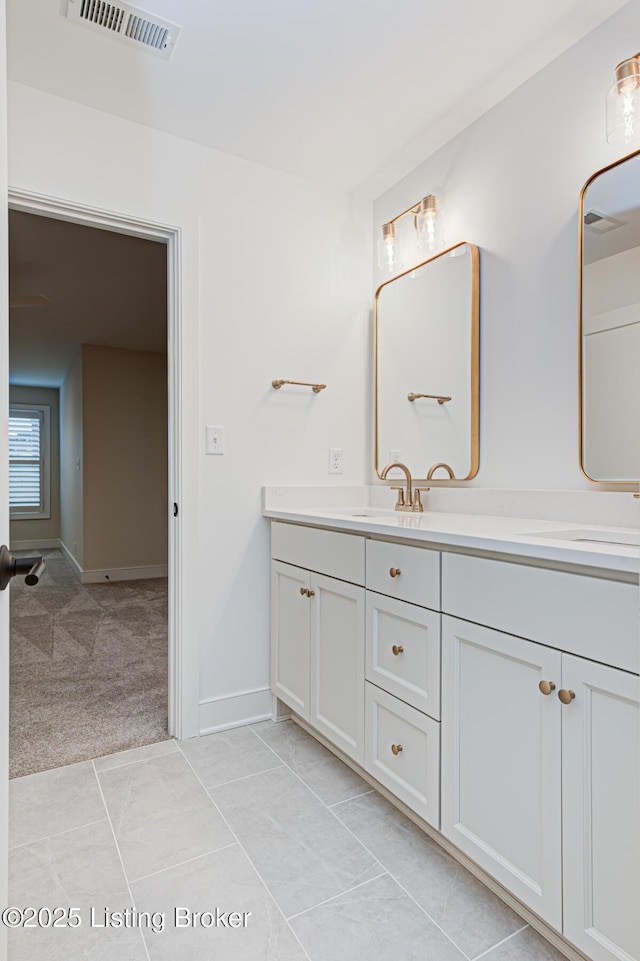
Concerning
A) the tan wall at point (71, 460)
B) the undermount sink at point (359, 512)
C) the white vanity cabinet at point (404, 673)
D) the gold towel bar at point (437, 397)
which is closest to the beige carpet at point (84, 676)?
the white vanity cabinet at point (404, 673)

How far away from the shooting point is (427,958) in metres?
1.13

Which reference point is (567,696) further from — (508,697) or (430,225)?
(430,225)

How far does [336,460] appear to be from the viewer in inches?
98.7

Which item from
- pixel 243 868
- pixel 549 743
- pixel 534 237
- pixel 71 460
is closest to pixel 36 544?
pixel 71 460

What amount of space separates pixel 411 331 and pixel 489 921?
1.97m

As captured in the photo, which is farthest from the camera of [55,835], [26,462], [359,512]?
[26,462]

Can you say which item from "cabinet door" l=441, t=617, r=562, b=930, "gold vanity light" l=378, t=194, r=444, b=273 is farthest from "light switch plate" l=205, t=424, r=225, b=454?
"cabinet door" l=441, t=617, r=562, b=930

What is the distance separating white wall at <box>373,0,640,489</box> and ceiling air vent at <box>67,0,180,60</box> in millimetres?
1106

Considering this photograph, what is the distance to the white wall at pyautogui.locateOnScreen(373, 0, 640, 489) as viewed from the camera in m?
1.63

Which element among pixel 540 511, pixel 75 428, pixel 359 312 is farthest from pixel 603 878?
pixel 75 428

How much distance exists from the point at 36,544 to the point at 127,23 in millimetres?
7597

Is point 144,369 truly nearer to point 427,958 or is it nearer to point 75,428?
point 75,428

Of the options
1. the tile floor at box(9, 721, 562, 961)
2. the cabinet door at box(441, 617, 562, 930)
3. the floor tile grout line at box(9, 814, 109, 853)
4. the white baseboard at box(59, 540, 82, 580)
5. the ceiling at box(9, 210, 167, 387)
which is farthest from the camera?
the white baseboard at box(59, 540, 82, 580)

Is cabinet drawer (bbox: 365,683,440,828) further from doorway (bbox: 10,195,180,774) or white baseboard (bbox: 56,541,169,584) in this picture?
white baseboard (bbox: 56,541,169,584)
